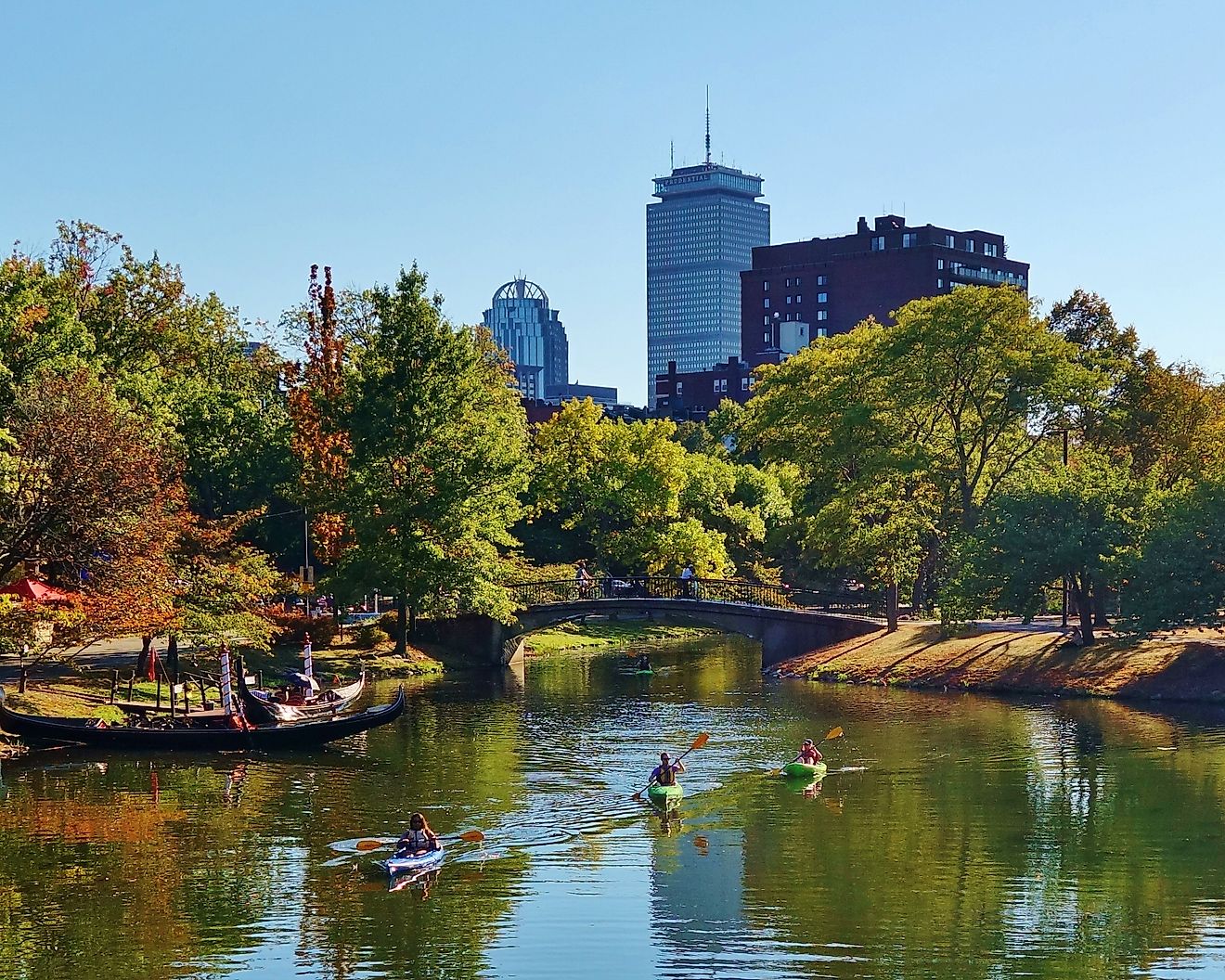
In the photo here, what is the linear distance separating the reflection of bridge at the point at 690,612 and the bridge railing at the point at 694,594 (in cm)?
5

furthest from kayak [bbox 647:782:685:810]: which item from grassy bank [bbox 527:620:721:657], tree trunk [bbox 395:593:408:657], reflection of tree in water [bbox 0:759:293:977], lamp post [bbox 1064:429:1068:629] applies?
grassy bank [bbox 527:620:721:657]

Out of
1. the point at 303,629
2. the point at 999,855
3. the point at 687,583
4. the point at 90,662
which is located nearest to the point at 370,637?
the point at 303,629

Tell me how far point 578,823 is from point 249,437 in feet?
171

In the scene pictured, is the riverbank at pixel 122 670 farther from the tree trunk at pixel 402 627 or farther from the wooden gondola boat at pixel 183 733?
the wooden gondola boat at pixel 183 733

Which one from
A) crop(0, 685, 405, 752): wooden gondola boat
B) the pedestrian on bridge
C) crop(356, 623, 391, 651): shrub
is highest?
the pedestrian on bridge

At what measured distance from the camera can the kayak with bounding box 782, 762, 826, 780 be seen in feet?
145

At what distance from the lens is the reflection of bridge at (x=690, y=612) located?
74.7 metres

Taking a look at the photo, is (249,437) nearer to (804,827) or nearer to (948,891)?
(804,827)

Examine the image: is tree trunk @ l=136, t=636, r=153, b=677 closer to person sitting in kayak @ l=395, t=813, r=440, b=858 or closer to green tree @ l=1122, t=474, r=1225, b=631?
person sitting in kayak @ l=395, t=813, r=440, b=858

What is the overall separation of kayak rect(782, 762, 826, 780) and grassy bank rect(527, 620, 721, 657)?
41005 millimetres

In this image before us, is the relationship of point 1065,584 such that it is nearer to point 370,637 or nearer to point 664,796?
point 370,637

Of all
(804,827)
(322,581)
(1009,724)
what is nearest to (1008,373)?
(1009,724)

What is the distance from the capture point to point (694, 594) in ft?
263

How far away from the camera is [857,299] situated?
196750 mm
